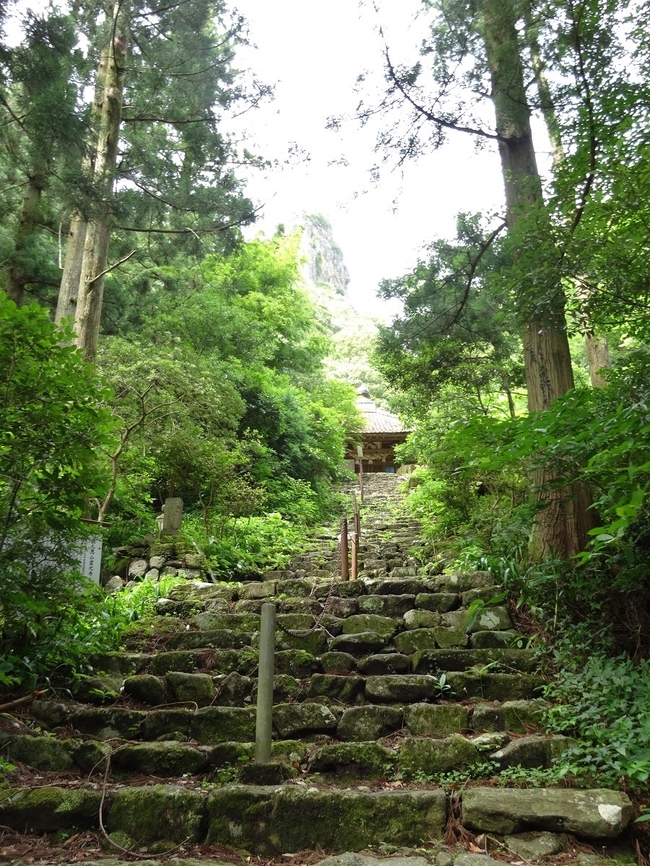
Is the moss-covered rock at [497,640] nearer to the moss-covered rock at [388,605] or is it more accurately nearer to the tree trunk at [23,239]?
the moss-covered rock at [388,605]

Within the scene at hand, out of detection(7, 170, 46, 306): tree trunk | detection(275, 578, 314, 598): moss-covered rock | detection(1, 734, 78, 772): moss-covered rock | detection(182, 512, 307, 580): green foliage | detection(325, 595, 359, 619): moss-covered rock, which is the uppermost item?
detection(7, 170, 46, 306): tree trunk

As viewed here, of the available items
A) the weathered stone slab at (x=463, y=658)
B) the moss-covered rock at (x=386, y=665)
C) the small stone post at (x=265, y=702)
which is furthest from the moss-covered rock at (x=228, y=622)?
the small stone post at (x=265, y=702)

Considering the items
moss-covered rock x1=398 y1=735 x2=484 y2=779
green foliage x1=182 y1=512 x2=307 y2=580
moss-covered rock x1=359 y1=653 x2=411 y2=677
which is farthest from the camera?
green foliage x1=182 y1=512 x2=307 y2=580

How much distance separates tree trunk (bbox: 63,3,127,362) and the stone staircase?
3954mm

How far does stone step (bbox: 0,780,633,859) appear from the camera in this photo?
2.60 metres

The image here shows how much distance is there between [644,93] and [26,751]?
570cm

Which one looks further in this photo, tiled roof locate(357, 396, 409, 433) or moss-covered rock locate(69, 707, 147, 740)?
tiled roof locate(357, 396, 409, 433)

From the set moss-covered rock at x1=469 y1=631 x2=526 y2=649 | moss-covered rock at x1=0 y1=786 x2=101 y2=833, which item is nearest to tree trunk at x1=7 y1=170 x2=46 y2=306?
moss-covered rock at x1=0 y1=786 x2=101 y2=833

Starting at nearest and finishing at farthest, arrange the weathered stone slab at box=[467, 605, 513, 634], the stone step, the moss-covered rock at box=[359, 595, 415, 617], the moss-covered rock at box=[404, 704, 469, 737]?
the stone step < the moss-covered rock at box=[404, 704, 469, 737] < the weathered stone slab at box=[467, 605, 513, 634] < the moss-covered rock at box=[359, 595, 415, 617]

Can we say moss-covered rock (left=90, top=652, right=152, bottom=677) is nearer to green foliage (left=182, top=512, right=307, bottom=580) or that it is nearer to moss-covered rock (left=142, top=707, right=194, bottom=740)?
moss-covered rock (left=142, top=707, right=194, bottom=740)

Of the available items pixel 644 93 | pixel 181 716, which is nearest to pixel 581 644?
pixel 181 716

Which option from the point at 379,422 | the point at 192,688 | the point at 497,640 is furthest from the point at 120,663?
the point at 379,422

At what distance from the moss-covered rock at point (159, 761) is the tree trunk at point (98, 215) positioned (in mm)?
4882

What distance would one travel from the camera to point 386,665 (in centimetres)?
419
